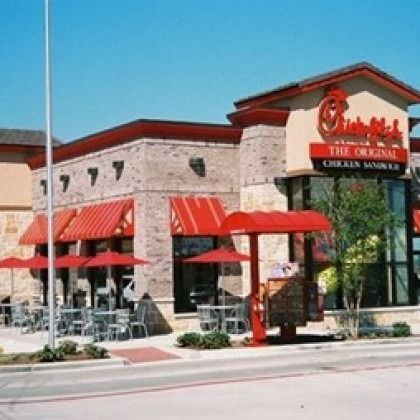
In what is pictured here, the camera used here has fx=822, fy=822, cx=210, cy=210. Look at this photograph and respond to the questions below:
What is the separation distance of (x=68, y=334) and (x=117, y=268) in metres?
2.72

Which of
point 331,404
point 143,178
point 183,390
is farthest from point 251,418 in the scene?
point 143,178

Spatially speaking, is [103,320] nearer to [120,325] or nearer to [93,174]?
[120,325]

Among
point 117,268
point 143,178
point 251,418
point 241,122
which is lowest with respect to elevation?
point 251,418

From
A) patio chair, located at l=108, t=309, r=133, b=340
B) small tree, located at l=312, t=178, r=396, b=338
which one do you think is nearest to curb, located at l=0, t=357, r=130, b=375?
patio chair, located at l=108, t=309, r=133, b=340

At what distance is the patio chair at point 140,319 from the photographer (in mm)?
24203

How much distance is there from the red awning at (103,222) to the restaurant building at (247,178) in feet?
0.16

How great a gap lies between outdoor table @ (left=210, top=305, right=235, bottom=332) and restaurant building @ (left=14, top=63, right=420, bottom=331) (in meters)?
0.94

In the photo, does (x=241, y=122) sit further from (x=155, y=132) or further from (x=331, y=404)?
(x=331, y=404)

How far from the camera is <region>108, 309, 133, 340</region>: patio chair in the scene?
2327 centimetres

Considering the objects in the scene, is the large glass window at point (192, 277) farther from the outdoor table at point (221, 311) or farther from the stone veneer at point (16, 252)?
the stone veneer at point (16, 252)

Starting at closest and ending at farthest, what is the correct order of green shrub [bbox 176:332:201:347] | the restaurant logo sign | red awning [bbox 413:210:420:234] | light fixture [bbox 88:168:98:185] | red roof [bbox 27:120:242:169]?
1. green shrub [bbox 176:332:201:347]
2. red roof [bbox 27:120:242:169]
3. the restaurant logo sign
4. light fixture [bbox 88:168:98:185]
5. red awning [bbox 413:210:420:234]

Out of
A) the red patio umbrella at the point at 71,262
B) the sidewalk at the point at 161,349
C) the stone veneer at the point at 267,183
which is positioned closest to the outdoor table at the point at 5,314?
the red patio umbrella at the point at 71,262

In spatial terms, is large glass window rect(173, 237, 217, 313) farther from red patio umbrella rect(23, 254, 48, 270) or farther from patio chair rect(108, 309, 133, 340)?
red patio umbrella rect(23, 254, 48, 270)

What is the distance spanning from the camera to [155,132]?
2572cm
